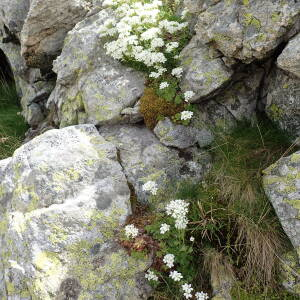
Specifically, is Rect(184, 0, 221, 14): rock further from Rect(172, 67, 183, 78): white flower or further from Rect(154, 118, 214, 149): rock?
Rect(154, 118, 214, 149): rock

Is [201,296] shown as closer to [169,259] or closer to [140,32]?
[169,259]

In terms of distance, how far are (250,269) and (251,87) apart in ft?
9.48

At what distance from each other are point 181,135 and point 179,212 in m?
1.55

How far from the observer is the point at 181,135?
568 cm

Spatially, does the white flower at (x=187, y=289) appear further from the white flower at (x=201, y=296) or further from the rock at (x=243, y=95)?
the rock at (x=243, y=95)

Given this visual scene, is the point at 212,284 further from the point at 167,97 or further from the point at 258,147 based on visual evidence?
the point at 167,97

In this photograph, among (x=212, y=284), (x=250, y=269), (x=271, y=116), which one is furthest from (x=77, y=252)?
(x=271, y=116)

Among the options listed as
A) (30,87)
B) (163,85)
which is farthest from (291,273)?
(30,87)

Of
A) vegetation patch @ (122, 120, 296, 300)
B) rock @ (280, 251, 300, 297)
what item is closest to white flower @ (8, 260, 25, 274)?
vegetation patch @ (122, 120, 296, 300)

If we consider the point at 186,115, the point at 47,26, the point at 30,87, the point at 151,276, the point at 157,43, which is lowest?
the point at 151,276

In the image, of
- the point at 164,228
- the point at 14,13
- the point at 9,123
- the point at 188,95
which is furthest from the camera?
the point at 9,123

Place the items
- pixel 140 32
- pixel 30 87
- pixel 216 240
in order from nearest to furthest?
pixel 216 240 → pixel 140 32 → pixel 30 87

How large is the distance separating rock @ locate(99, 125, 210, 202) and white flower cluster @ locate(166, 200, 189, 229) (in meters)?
0.69

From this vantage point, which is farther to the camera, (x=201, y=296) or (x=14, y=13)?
(x=14, y=13)
